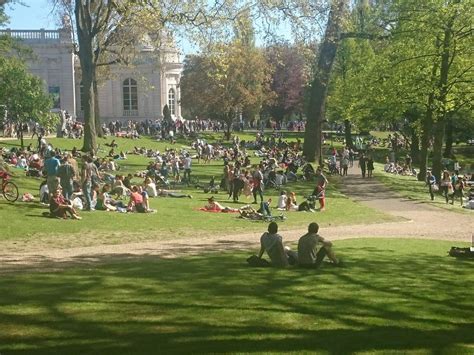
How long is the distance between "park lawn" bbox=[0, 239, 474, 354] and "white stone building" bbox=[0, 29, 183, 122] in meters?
51.9

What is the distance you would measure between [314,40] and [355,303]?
2378 centimetres

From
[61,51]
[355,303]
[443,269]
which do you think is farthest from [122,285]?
[61,51]

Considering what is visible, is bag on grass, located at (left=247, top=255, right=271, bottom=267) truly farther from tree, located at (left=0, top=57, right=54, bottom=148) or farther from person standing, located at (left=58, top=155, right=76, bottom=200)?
tree, located at (left=0, top=57, right=54, bottom=148)

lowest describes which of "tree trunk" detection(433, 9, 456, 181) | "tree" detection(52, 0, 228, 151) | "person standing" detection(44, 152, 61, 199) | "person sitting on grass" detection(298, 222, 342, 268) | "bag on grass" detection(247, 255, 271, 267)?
"bag on grass" detection(247, 255, 271, 267)

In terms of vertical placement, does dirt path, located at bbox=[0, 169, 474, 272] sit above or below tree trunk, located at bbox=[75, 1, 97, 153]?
below

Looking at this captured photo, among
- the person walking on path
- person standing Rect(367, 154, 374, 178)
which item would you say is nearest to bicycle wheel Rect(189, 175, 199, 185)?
person standing Rect(367, 154, 374, 178)

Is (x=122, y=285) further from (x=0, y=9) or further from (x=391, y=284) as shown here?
(x=0, y=9)

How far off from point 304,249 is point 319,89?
25.8 metres

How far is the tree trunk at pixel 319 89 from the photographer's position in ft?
110

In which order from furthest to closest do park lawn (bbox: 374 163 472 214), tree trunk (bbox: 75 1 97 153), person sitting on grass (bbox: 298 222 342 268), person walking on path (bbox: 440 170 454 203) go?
tree trunk (bbox: 75 1 97 153) < person walking on path (bbox: 440 170 454 203) < park lawn (bbox: 374 163 472 214) < person sitting on grass (bbox: 298 222 342 268)

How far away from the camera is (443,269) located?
13766 millimetres

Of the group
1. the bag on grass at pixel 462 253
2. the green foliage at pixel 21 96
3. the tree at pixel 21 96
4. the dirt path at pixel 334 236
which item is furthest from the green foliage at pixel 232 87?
the bag on grass at pixel 462 253

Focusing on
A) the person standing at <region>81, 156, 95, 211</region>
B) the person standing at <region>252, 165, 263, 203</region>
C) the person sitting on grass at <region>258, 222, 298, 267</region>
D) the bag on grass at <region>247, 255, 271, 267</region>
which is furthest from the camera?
the person standing at <region>252, 165, 263, 203</region>

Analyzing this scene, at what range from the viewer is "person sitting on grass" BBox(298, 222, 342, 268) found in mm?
13289
